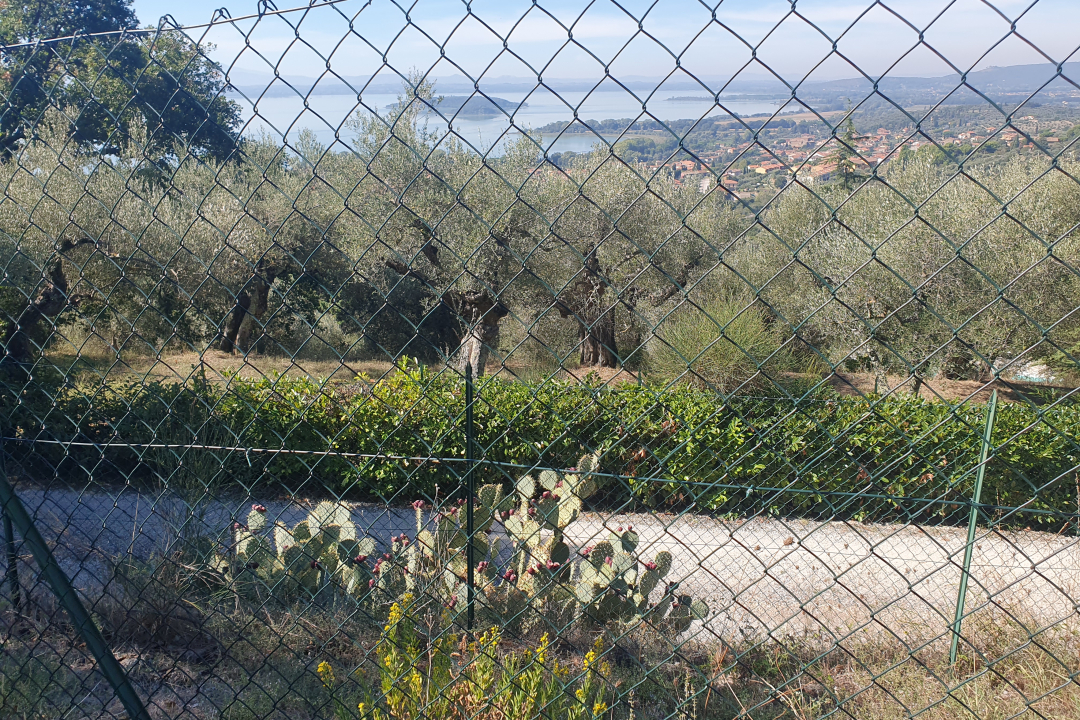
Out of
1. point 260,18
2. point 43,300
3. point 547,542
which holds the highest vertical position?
point 260,18

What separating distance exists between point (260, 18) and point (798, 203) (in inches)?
432

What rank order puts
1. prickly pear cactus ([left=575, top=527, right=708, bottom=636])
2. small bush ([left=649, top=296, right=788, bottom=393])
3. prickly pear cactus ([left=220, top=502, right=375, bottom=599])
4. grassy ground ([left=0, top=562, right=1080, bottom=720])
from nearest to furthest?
grassy ground ([left=0, top=562, right=1080, bottom=720]) < prickly pear cactus ([left=575, top=527, right=708, bottom=636]) < prickly pear cactus ([left=220, top=502, right=375, bottom=599]) < small bush ([left=649, top=296, right=788, bottom=393])

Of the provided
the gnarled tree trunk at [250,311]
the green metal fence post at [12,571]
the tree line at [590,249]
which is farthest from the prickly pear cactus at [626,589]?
the gnarled tree trunk at [250,311]

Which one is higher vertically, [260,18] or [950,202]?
[950,202]

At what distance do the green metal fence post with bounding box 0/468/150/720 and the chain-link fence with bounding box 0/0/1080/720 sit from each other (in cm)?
1

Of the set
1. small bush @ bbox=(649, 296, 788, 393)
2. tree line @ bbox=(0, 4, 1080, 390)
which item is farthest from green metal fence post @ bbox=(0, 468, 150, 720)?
small bush @ bbox=(649, 296, 788, 393)

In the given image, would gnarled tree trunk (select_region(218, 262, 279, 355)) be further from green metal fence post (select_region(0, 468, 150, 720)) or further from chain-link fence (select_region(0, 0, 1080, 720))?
green metal fence post (select_region(0, 468, 150, 720))

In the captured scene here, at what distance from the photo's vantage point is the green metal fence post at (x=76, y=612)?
4.90 feet

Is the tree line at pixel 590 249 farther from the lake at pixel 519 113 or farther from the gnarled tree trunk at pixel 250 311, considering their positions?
the lake at pixel 519 113

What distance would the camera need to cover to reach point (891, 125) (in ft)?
4.39

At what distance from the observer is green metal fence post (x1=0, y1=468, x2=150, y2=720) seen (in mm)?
1492

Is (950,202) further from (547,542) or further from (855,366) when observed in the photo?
(547,542)

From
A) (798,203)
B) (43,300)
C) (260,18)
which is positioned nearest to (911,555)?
(260,18)

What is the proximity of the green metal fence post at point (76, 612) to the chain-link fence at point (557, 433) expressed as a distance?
0.04 feet
